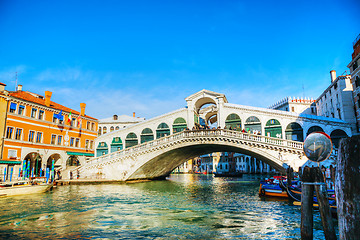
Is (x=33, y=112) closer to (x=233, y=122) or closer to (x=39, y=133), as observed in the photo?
(x=39, y=133)

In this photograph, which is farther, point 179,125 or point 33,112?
point 179,125

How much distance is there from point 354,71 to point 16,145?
102 ft

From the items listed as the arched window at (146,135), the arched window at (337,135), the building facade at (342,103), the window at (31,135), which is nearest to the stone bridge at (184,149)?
the arched window at (146,135)

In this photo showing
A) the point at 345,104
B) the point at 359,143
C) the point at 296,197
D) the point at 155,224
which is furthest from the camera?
the point at 345,104

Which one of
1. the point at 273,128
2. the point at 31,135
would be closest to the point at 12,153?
the point at 31,135

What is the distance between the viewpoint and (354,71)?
68.3ft

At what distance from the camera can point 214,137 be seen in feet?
69.6

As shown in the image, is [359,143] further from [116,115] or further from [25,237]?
[116,115]

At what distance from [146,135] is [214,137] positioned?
392 inches

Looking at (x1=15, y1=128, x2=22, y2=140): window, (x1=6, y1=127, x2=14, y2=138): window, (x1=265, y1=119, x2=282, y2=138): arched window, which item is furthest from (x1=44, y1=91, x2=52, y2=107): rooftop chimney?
(x1=265, y1=119, x2=282, y2=138): arched window

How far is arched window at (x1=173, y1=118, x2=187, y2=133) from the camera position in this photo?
27.1 m

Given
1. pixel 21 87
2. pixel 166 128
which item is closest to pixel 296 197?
pixel 166 128

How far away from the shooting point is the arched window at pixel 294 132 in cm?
2311

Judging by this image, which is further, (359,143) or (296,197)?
(296,197)
